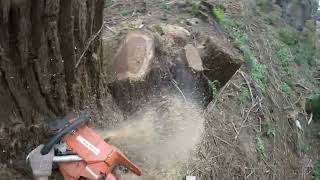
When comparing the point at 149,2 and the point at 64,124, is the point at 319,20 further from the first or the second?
the point at 64,124

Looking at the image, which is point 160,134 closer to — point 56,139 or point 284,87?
point 56,139

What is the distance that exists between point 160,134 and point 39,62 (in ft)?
4.69

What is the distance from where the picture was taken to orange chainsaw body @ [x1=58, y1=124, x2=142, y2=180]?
2.65 meters

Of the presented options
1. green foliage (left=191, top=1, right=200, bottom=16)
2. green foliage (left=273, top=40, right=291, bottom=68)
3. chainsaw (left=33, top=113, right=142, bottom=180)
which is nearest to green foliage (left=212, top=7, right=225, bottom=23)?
green foliage (left=191, top=1, right=200, bottom=16)

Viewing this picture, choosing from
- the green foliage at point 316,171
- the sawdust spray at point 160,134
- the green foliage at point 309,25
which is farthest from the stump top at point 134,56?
the green foliage at point 309,25

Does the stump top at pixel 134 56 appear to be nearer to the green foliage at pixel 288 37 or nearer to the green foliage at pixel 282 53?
the green foliage at pixel 282 53

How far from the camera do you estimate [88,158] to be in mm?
2648

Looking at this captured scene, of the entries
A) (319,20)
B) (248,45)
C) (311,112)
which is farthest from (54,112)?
(319,20)

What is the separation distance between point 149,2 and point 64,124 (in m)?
3.01

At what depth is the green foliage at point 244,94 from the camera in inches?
196

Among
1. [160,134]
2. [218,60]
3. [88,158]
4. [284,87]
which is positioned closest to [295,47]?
[284,87]

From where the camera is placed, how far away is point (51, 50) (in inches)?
102

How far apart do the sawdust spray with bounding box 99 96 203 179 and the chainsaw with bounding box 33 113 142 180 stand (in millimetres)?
582

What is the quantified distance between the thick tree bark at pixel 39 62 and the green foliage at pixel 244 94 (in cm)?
233
